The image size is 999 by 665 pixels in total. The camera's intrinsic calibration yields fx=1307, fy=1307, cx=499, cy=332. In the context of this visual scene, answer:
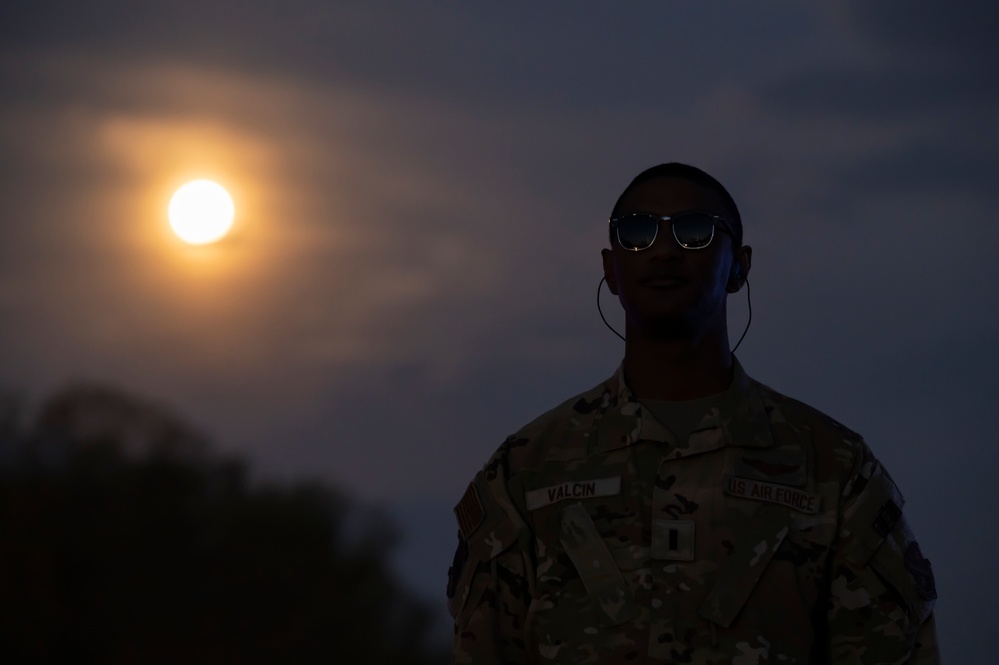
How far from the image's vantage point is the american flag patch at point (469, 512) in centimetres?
593

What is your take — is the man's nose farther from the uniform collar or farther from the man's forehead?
the uniform collar

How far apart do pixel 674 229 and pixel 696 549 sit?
1434mm

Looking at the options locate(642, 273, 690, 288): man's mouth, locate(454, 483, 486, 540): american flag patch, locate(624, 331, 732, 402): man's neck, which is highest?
locate(642, 273, 690, 288): man's mouth

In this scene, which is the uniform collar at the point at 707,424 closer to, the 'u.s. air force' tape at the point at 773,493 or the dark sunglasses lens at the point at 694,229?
the 'u.s. air force' tape at the point at 773,493

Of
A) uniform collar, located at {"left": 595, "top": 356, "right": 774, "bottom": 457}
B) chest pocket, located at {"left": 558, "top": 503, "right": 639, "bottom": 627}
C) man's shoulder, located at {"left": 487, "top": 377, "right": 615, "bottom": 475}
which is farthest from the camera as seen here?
man's shoulder, located at {"left": 487, "top": 377, "right": 615, "bottom": 475}

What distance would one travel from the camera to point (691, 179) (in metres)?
6.16

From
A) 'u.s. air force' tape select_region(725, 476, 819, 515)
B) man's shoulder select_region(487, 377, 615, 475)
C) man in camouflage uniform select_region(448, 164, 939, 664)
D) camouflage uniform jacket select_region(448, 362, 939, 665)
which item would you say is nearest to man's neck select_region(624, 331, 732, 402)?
man in camouflage uniform select_region(448, 164, 939, 664)

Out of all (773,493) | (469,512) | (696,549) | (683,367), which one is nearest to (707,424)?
(683,367)

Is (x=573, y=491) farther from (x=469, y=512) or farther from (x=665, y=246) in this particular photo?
(x=665, y=246)

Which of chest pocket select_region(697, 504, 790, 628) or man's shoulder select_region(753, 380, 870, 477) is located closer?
chest pocket select_region(697, 504, 790, 628)

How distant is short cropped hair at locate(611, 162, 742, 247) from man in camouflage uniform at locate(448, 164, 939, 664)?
0.5 inches

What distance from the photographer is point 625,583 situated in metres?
5.64

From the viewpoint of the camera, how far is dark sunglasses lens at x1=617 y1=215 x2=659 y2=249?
19.4 feet

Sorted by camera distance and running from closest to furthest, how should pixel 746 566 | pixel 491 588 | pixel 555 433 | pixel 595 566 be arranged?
pixel 746 566
pixel 595 566
pixel 491 588
pixel 555 433
